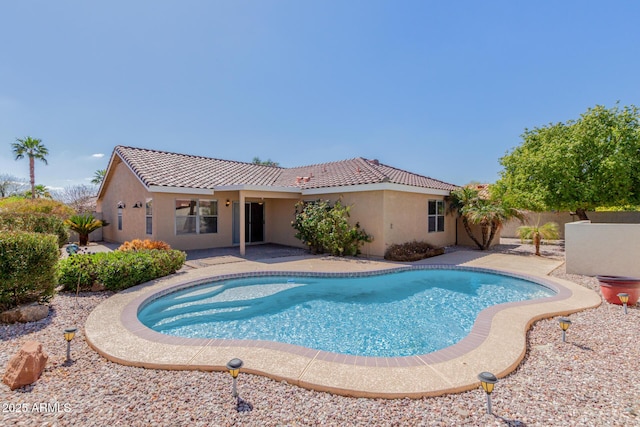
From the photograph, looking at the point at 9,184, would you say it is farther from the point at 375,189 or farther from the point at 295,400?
the point at 295,400

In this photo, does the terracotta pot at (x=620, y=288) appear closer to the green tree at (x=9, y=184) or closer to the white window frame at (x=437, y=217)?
the white window frame at (x=437, y=217)

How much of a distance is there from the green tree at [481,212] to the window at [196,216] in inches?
552

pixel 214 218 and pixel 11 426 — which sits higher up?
pixel 214 218

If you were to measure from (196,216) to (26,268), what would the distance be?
9940mm

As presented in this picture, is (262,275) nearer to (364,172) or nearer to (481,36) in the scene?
(364,172)

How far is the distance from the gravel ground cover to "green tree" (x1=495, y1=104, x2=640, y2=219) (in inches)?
550

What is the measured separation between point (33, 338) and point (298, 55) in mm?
16024

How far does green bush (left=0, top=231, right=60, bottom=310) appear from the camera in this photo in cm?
623

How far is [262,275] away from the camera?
10961 mm

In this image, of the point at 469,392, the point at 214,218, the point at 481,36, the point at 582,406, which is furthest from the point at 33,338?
the point at 481,36

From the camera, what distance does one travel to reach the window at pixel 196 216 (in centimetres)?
1576

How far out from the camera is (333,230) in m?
14.6

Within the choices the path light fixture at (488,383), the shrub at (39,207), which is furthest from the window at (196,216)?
the path light fixture at (488,383)

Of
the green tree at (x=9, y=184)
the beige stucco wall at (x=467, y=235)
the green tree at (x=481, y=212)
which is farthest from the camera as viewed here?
the green tree at (x=9, y=184)
